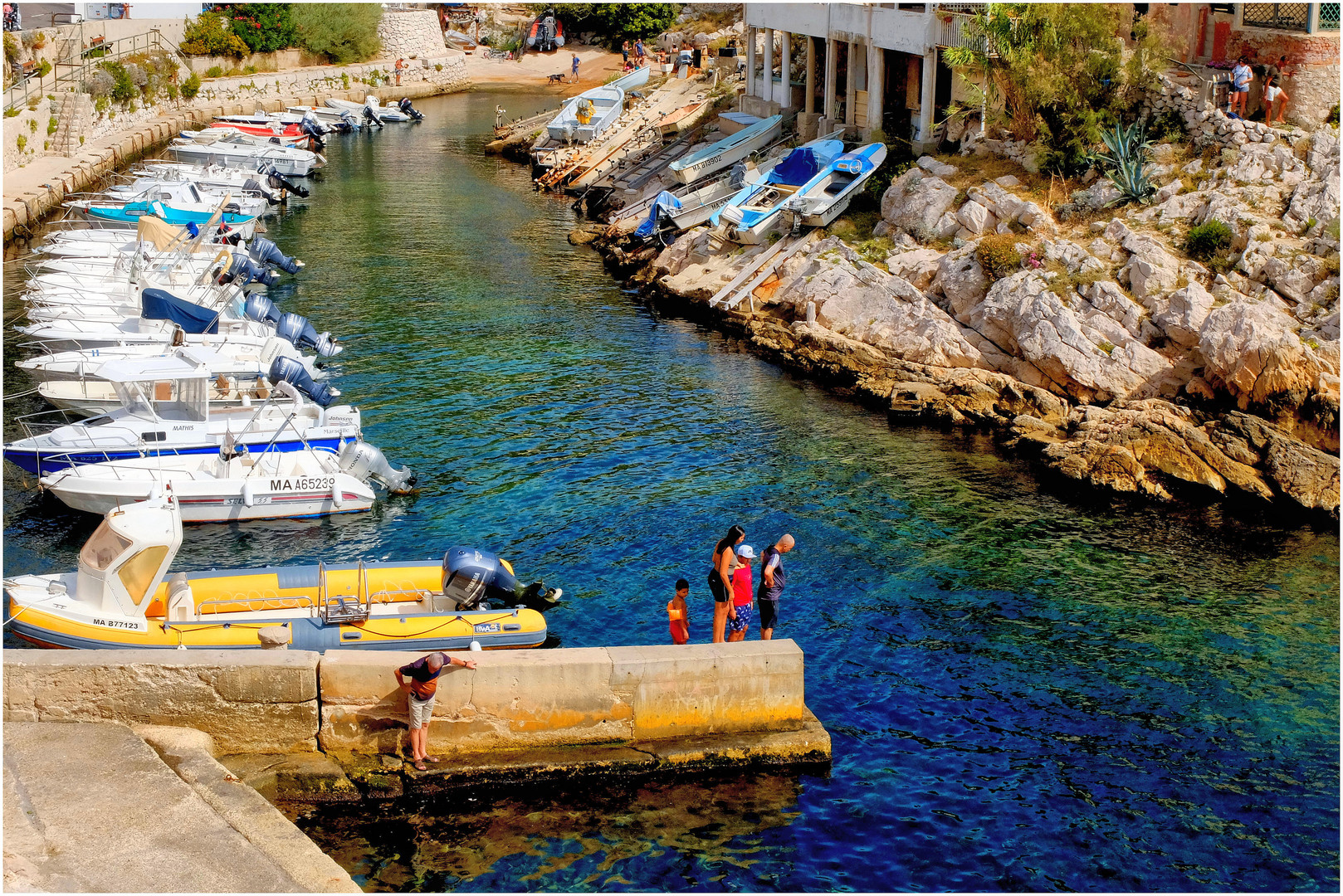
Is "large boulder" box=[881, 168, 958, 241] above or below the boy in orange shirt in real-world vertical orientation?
above

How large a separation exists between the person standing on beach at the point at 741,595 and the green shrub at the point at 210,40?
66461 mm

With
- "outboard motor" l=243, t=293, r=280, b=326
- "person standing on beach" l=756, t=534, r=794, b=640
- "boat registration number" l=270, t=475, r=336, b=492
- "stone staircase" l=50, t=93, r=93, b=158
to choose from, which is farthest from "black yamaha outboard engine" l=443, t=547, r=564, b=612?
"stone staircase" l=50, t=93, r=93, b=158

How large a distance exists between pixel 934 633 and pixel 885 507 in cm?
473

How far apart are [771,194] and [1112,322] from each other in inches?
537

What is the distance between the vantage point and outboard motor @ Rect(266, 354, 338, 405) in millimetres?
26188

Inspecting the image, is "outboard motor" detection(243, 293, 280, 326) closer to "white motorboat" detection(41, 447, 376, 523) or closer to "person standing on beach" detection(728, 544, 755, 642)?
"white motorboat" detection(41, 447, 376, 523)

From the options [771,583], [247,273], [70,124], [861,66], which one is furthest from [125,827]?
[70,124]

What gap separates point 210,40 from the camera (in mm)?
72562

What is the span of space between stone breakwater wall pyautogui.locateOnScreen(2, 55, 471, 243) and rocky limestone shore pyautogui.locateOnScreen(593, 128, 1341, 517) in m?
25.9

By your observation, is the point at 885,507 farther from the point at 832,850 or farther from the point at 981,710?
the point at 832,850

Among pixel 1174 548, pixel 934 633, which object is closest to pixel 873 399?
pixel 1174 548

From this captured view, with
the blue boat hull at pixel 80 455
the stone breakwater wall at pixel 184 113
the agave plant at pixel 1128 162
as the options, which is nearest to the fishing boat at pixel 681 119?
the stone breakwater wall at pixel 184 113

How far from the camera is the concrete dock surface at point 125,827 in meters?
10.1

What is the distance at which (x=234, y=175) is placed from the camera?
49125mm
